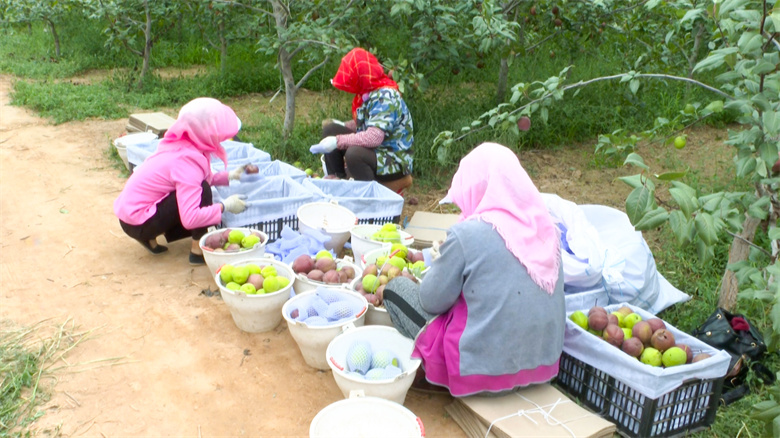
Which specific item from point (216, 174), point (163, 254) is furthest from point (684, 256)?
point (163, 254)

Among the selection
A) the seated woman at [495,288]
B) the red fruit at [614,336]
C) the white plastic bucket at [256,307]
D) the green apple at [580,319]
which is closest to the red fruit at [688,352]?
the red fruit at [614,336]

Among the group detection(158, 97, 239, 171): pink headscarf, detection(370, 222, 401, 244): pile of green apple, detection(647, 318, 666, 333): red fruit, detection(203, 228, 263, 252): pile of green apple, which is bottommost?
detection(203, 228, 263, 252): pile of green apple

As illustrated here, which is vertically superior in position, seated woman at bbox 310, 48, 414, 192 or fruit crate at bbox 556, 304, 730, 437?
seated woman at bbox 310, 48, 414, 192

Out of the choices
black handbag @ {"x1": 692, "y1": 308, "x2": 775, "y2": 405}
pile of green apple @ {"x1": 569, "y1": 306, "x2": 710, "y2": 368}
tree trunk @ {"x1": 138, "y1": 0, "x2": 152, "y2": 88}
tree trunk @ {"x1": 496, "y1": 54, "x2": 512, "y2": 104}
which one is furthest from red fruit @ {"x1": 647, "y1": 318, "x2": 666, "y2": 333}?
tree trunk @ {"x1": 138, "y1": 0, "x2": 152, "y2": 88}

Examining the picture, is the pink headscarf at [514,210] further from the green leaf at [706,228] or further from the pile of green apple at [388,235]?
the pile of green apple at [388,235]

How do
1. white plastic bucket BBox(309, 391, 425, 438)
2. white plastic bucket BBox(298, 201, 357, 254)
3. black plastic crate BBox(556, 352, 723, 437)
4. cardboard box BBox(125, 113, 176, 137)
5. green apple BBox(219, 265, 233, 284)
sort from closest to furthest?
white plastic bucket BBox(309, 391, 425, 438), black plastic crate BBox(556, 352, 723, 437), green apple BBox(219, 265, 233, 284), white plastic bucket BBox(298, 201, 357, 254), cardboard box BBox(125, 113, 176, 137)

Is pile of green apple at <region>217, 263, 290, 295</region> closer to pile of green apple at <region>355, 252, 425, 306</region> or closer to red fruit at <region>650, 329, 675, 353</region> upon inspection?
pile of green apple at <region>355, 252, 425, 306</region>

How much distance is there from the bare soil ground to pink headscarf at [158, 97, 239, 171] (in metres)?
0.74

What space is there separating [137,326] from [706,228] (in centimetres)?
270

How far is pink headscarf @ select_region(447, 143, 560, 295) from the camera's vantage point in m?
2.57

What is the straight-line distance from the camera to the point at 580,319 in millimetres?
3018

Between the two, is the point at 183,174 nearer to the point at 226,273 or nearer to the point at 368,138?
the point at 226,273

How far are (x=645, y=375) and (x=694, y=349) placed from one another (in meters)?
0.47

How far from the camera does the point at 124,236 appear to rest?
4512 millimetres
